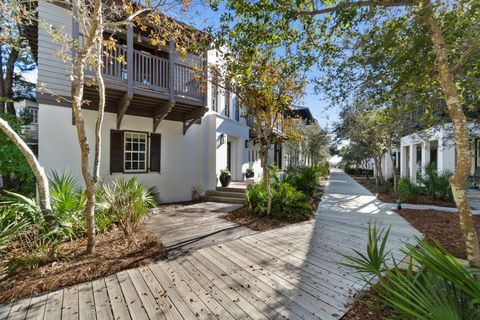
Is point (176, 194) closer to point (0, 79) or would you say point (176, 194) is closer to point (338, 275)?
point (338, 275)

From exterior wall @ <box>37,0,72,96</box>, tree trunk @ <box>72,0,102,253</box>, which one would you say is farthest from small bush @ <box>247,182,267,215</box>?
exterior wall @ <box>37,0,72,96</box>

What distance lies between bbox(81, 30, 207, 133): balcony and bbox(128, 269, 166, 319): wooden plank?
17.0 feet

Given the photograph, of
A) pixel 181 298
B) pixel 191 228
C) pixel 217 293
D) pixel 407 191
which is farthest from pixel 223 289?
pixel 407 191

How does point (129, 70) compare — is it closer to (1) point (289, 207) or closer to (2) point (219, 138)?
(2) point (219, 138)

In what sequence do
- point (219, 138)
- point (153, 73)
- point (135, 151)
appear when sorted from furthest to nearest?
point (219, 138), point (135, 151), point (153, 73)

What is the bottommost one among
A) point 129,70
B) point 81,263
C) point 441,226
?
point 441,226

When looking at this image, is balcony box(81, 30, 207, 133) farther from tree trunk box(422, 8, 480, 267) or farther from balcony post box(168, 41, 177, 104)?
tree trunk box(422, 8, 480, 267)

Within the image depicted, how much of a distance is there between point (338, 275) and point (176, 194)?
24.0 ft

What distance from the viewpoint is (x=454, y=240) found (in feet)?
16.8

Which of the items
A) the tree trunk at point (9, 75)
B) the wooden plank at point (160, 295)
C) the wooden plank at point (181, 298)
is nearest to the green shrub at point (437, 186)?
the wooden plank at point (181, 298)

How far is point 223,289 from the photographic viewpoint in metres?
3.06

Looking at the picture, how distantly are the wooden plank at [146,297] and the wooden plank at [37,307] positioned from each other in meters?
0.96

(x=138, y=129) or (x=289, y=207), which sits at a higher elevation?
(x=138, y=129)

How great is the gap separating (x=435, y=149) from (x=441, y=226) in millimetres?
11688
